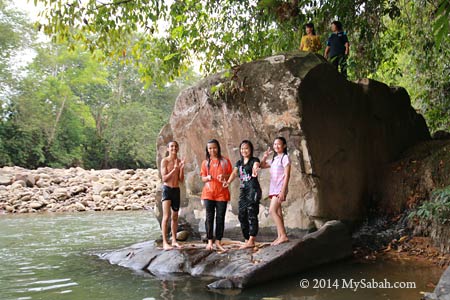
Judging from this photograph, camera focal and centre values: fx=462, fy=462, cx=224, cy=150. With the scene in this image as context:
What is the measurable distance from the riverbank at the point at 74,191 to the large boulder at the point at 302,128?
356 inches

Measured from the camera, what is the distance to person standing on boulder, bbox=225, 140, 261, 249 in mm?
5676

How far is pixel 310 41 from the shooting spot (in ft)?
24.0

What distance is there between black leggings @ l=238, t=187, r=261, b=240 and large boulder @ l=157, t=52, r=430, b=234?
0.79 meters

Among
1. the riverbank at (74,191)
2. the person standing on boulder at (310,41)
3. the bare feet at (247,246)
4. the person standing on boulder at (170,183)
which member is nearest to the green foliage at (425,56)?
the person standing on boulder at (310,41)

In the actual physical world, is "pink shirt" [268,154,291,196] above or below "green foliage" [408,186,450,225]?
above

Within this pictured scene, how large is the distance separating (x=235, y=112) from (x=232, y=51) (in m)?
2.07

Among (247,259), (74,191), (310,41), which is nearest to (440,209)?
(247,259)

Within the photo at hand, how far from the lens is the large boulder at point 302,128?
629cm

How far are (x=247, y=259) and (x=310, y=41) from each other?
3.82 metres

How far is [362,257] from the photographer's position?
19.3ft

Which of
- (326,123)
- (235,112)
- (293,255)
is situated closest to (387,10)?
(326,123)

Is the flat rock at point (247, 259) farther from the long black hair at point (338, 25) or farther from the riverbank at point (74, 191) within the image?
the riverbank at point (74, 191)

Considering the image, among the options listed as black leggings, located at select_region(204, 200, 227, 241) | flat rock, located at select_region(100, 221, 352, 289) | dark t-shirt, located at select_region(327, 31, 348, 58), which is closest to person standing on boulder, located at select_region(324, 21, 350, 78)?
dark t-shirt, located at select_region(327, 31, 348, 58)

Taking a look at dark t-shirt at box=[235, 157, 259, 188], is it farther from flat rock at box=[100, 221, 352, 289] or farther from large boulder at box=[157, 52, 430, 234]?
large boulder at box=[157, 52, 430, 234]
